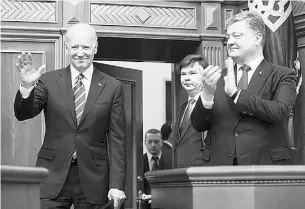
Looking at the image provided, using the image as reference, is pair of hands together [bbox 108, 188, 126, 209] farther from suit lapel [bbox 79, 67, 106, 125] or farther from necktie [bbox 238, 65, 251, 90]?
necktie [bbox 238, 65, 251, 90]

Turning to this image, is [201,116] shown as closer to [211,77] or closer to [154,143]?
[211,77]

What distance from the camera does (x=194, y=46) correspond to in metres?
6.63

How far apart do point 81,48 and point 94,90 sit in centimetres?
23

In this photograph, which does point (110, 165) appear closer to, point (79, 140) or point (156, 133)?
point (79, 140)

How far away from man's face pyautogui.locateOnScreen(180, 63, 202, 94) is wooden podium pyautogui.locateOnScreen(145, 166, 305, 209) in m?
1.58

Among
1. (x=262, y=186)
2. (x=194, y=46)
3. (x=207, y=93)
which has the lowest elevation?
(x=262, y=186)

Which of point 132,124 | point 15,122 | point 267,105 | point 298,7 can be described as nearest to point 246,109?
point 267,105

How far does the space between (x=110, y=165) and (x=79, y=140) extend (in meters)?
0.21

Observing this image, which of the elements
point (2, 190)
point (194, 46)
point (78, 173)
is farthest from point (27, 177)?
point (194, 46)

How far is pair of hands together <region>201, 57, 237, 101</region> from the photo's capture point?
3.44 m

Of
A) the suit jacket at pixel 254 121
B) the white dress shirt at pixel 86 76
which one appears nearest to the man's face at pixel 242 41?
the suit jacket at pixel 254 121

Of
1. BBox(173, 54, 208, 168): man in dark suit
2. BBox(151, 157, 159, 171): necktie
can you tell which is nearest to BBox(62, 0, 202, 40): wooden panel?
BBox(151, 157, 159, 171): necktie

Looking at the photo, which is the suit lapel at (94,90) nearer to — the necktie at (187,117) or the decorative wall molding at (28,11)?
the necktie at (187,117)

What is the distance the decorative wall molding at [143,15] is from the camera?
6.36m
